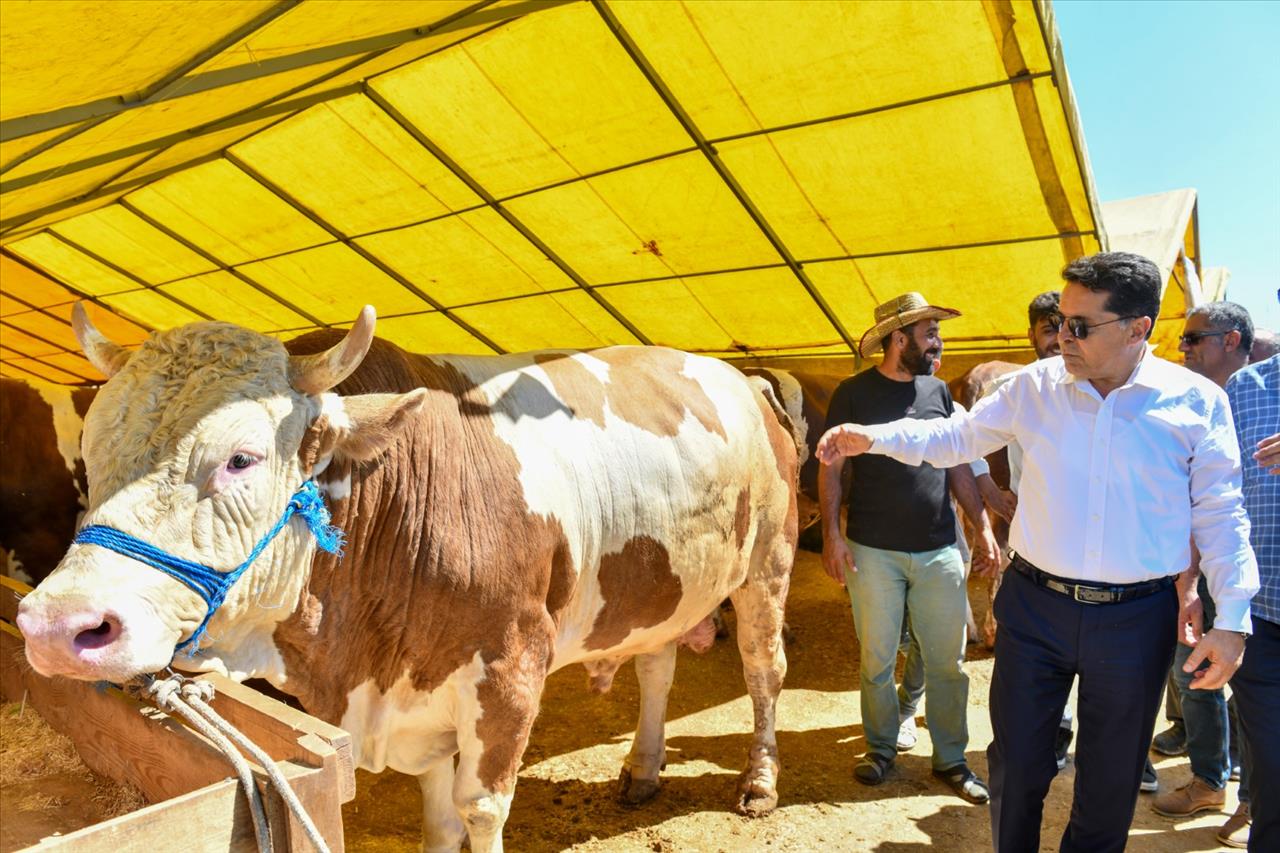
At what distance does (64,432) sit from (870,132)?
5.03 metres

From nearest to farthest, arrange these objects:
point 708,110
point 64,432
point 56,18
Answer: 1. point 56,18
2. point 64,432
3. point 708,110

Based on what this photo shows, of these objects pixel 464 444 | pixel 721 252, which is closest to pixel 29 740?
pixel 464 444

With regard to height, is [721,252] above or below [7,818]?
above

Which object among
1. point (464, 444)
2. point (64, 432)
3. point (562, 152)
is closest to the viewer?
point (464, 444)

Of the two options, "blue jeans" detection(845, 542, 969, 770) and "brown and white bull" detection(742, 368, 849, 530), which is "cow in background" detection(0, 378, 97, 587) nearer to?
"blue jeans" detection(845, 542, 969, 770)

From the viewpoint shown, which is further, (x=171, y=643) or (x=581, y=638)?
(x=581, y=638)

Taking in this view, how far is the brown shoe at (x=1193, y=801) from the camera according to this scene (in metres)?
3.73

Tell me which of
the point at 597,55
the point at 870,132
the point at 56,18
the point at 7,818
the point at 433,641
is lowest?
the point at 7,818

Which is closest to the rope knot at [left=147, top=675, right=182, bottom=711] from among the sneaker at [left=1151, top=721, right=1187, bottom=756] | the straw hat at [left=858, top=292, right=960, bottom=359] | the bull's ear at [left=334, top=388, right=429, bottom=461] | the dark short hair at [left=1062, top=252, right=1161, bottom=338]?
the bull's ear at [left=334, top=388, right=429, bottom=461]

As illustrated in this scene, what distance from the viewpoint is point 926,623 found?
13.1ft

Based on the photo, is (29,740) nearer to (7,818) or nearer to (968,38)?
(7,818)

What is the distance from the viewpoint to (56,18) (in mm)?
2514

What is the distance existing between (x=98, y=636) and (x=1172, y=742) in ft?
16.3

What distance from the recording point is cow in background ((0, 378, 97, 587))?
4.49 meters
